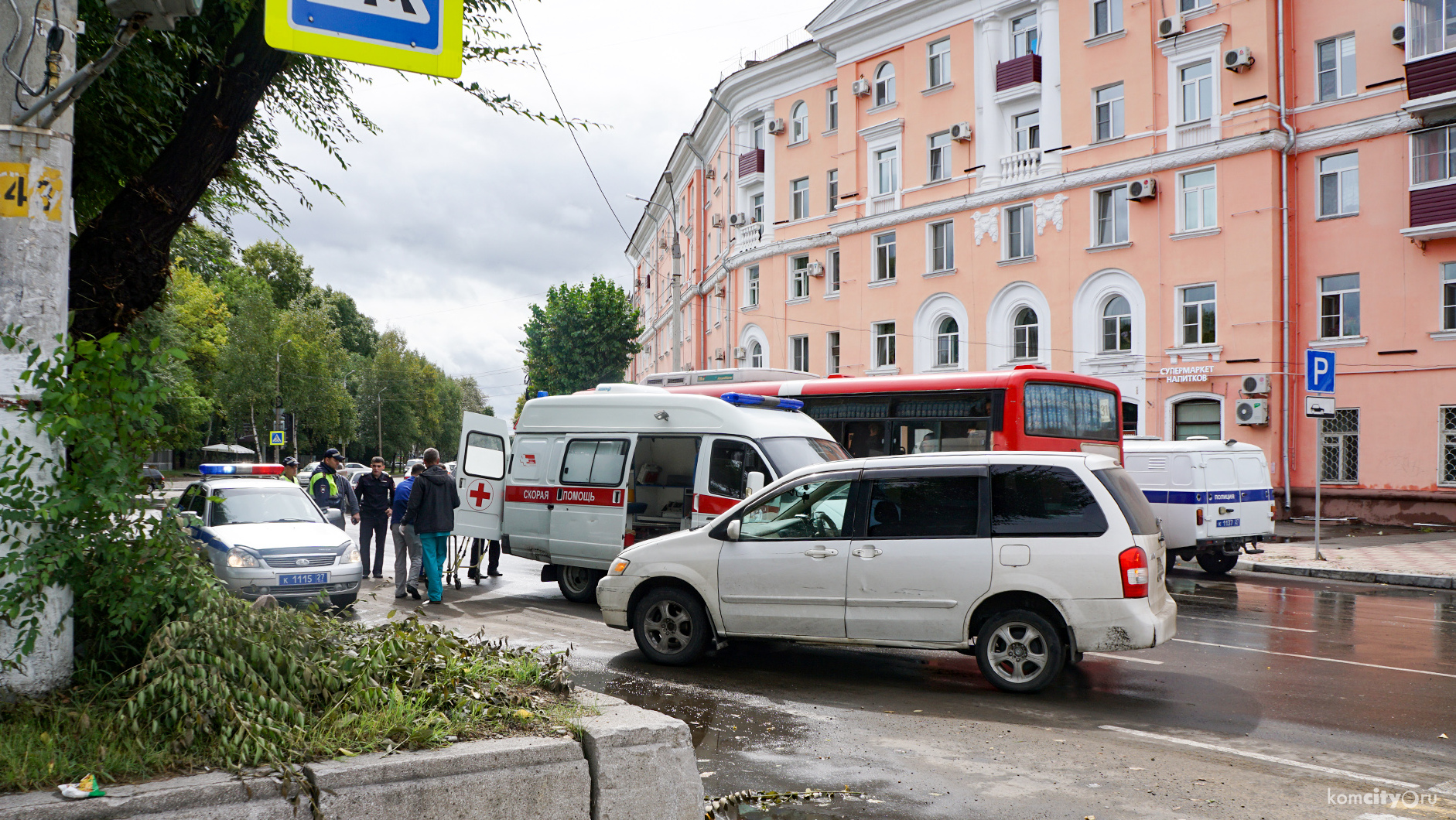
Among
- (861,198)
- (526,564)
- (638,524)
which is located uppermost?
(861,198)

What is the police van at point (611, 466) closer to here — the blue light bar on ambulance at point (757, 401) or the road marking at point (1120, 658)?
the blue light bar on ambulance at point (757, 401)

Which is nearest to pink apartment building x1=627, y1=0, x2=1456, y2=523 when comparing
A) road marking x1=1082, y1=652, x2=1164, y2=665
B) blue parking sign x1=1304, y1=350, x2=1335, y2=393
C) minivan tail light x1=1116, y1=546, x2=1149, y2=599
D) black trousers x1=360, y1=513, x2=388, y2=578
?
blue parking sign x1=1304, y1=350, x2=1335, y2=393

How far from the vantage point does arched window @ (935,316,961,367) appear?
31.5 meters

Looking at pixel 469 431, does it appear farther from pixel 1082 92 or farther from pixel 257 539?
pixel 1082 92

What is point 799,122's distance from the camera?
3728cm

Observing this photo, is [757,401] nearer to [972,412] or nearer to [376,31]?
[972,412]

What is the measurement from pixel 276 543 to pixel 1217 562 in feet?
45.4

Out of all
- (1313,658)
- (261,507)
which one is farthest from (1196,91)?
(261,507)

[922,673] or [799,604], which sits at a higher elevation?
[799,604]

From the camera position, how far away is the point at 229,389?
2331 inches

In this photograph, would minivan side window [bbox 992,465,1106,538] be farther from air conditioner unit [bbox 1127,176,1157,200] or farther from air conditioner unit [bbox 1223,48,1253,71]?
air conditioner unit [bbox 1223,48,1253,71]

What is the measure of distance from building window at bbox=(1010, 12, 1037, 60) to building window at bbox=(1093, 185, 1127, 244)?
507cm

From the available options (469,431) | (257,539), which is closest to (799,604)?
(257,539)

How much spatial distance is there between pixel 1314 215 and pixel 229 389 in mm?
55808
